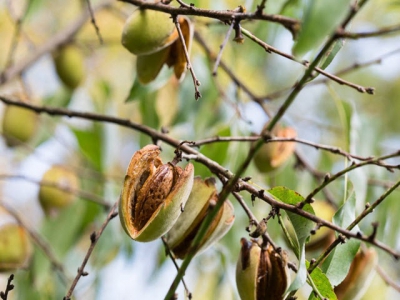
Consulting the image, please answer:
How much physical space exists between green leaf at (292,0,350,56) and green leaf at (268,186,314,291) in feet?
0.66

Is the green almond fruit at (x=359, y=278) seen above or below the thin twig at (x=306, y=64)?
below

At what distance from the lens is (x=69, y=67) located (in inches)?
58.1

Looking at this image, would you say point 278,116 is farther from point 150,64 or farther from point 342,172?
point 150,64

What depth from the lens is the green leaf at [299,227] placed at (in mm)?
588

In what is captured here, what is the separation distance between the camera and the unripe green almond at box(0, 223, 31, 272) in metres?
1.23

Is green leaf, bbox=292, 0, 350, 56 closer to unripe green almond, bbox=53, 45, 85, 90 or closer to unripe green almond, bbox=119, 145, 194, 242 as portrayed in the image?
unripe green almond, bbox=119, 145, 194, 242

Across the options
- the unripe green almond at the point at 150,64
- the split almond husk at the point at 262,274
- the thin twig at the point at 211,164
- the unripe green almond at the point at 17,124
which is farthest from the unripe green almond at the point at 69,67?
the split almond husk at the point at 262,274

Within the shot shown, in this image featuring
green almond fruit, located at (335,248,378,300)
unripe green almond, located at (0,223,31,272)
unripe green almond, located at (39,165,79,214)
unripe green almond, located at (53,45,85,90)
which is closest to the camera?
green almond fruit, located at (335,248,378,300)

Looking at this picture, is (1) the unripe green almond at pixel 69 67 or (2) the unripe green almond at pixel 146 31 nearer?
(2) the unripe green almond at pixel 146 31

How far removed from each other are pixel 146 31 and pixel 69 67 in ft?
2.40

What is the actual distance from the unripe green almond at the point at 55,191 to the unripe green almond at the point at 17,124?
0.10m

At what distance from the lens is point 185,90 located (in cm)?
122

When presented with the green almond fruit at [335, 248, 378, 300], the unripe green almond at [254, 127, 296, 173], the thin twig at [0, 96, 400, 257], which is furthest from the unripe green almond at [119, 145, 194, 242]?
the unripe green almond at [254, 127, 296, 173]

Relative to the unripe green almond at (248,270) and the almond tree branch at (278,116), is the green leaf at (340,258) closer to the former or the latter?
the unripe green almond at (248,270)
